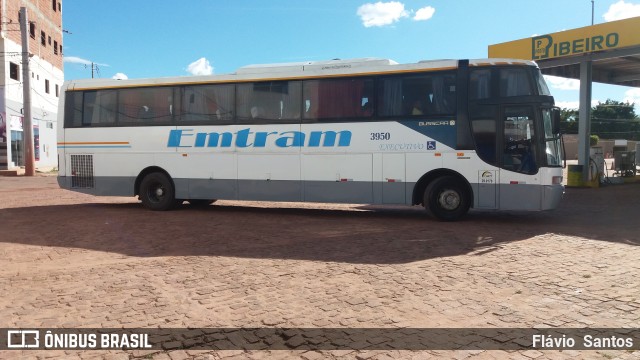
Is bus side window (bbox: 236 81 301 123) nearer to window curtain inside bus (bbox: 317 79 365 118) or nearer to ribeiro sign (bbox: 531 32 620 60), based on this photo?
window curtain inside bus (bbox: 317 79 365 118)

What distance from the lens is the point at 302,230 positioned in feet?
31.8

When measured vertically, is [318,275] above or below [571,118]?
below

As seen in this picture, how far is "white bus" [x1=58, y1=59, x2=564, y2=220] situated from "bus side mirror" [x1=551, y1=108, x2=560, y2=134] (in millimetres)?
25

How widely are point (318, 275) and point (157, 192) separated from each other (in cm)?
800

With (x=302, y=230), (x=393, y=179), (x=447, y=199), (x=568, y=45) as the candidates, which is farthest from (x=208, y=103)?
(x=568, y=45)

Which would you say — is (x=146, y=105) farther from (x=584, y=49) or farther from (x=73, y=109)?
(x=584, y=49)

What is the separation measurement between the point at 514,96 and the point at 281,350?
320 inches

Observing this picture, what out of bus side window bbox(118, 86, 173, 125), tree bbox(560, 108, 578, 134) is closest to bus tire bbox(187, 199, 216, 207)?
bus side window bbox(118, 86, 173, 125)

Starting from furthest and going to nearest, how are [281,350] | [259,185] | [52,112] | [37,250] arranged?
[52,112] < [259,185] < [37,250] < [281,350]

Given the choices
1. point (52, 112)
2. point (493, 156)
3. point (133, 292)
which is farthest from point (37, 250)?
point (52, 112)

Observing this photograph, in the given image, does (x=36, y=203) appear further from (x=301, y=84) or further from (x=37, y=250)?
(x=301, y=84)

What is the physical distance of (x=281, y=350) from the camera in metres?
3.94

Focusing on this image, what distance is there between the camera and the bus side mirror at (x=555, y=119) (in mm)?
9812

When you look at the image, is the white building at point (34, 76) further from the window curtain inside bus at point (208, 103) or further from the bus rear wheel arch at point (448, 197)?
the bus rear wheel arch at point (448, 197)
